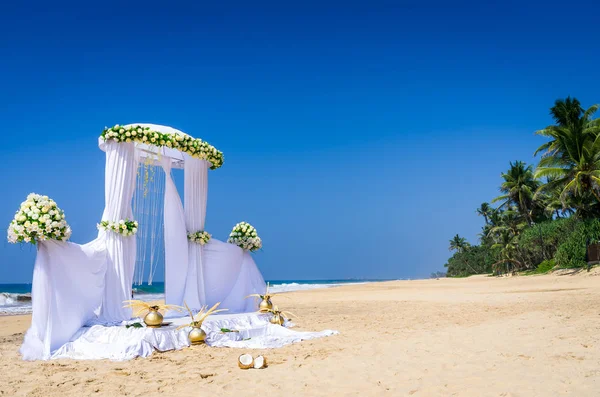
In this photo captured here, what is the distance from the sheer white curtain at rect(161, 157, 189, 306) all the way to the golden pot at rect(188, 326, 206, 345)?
5.94ft

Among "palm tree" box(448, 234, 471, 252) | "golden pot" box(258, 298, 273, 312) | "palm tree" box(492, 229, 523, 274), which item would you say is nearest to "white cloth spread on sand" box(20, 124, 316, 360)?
"golden pot" box(258, 298, 273, 312)

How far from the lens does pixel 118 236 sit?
7516 millimetres

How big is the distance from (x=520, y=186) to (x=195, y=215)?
30.2 m

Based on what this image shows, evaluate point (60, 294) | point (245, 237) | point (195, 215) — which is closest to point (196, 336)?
point (60, 294)

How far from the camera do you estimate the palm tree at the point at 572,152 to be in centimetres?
2049

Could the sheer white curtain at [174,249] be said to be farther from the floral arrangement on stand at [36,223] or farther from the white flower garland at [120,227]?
the floral arrangement on stand at [36,223]

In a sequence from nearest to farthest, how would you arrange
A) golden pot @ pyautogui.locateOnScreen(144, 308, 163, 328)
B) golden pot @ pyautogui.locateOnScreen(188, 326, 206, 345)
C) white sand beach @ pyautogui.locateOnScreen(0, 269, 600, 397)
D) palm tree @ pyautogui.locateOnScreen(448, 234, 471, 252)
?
1. white sand beach @ pyautogui.locateOnScreen(0, 269, 600, 397)
2. golden pot @ pyautogui.locateOnScreen(144, 308, 163, 328)
3. golden pot @ pyautogui.locateOnScreen(188, 326, 206, 345)
4. palm tree @ pyautogui.locateOnScreen(448, 234, 471, 252)

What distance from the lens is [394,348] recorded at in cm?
650

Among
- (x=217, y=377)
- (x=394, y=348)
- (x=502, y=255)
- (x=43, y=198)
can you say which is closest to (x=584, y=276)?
(x=502, y=255)

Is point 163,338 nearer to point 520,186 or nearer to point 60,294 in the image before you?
point 60,294

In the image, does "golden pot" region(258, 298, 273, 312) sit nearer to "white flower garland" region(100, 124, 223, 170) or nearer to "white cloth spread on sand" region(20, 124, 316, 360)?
"white cloth spread on sand" region(20, 124, 316, 360)

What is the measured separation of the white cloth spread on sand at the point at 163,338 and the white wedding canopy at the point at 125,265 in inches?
13.2

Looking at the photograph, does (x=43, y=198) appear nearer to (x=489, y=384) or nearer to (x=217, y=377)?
(x=217, y=377)

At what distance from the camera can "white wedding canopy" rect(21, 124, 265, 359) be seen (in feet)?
20.7
